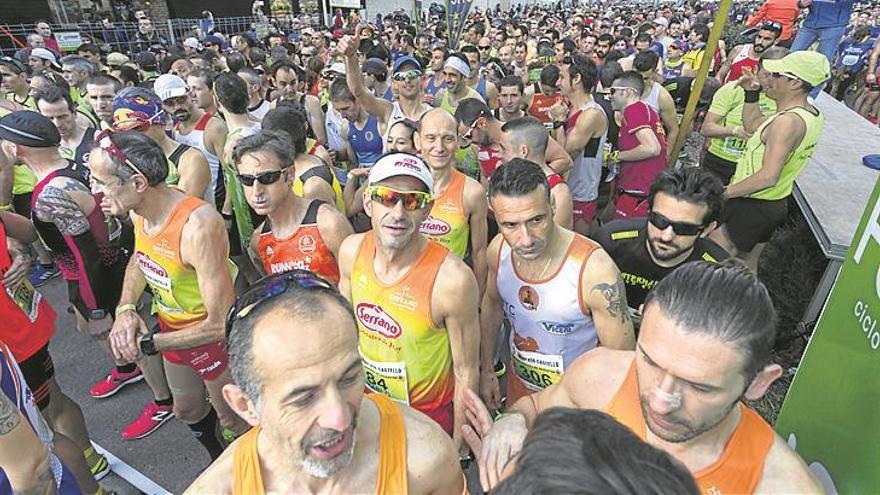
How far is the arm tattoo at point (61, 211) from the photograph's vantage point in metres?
3.56

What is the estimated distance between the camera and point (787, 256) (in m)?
5.30

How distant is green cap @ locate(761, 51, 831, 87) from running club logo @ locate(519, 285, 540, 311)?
285cm

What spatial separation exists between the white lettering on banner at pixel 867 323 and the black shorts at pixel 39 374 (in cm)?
404

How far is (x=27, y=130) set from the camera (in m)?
3.79

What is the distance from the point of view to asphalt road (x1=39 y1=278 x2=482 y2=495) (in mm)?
3578

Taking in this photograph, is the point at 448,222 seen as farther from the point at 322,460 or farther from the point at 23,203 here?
the point at 23,203

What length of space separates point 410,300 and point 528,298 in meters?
0.66

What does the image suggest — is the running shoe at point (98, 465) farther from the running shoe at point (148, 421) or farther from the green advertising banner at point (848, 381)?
the green advertising banner at point (848, 381)

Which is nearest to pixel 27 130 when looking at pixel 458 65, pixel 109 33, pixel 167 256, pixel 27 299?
pixel 27 299

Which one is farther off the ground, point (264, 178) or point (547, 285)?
point (264, 178)

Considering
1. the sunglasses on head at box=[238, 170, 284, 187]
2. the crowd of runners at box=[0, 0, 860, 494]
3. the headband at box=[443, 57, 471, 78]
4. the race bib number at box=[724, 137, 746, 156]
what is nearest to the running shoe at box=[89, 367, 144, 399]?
the crowd of runners at box=[0, 0, 860, 494]

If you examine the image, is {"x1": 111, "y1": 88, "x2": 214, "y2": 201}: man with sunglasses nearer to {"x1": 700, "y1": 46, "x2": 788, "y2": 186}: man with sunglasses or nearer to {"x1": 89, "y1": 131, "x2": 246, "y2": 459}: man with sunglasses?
{"x1": 89, "y1": 131, "x2": 246, "y2": 459}: man with sunglasses

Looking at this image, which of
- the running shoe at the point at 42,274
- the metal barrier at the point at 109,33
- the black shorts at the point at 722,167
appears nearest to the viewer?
the black shorts at the point at 722,167

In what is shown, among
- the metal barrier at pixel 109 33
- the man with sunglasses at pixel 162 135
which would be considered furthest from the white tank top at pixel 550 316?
the metal barrier at pixel 109 33
